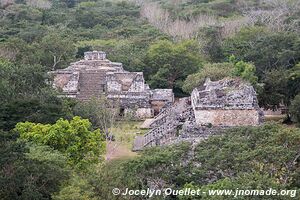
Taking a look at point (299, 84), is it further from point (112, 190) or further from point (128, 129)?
point (112, 190)

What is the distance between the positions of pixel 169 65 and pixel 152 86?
2.14 m

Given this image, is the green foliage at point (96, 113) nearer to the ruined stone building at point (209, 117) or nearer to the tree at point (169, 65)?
the ruined stone building at point (209, 117)

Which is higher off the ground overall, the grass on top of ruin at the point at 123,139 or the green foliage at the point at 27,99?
the green foliage at the point at 27,99

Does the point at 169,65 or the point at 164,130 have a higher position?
the point at 169,65

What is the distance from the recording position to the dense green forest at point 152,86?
17.6 metres

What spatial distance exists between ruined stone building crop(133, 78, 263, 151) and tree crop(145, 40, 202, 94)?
1140cm

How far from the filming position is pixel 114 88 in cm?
3691

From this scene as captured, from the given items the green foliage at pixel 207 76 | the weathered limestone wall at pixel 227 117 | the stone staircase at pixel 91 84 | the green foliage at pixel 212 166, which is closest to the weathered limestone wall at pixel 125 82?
the stone staircase at pixel 91 84

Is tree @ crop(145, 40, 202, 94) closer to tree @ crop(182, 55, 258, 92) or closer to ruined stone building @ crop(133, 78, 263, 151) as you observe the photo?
tree @ crop(182, 55, 258, 92)

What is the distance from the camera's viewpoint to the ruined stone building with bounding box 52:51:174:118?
35.4 meters

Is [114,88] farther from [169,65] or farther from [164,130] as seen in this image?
[164,130]

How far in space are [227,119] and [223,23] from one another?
1304 inches

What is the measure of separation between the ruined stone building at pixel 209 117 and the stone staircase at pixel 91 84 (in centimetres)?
815

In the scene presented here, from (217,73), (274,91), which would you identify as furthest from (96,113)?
(274,91)
